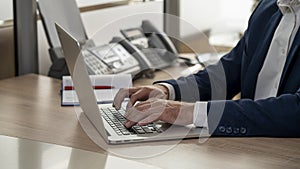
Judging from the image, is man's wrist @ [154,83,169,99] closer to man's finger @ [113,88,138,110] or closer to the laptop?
man's finger @ [113,88,138,110]

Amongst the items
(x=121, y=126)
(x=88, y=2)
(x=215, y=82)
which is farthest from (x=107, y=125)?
(x=88, y=2)

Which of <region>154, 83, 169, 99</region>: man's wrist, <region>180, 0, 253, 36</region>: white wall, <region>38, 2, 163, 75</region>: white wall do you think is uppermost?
<region>38, 2, 163, 75</region>: white wall

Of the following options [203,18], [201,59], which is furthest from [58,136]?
[203,18]

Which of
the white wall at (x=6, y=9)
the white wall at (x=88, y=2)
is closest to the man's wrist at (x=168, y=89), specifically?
the white wall at (x=6, y=9)

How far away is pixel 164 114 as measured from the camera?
5.83 feet

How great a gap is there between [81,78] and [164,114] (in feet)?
0.87

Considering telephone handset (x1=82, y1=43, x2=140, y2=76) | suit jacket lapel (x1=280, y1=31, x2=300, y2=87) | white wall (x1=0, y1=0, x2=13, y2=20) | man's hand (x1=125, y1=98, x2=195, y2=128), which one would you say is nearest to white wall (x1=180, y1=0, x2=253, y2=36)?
telephone handset (x1=82, y1=43, x2=140, y2=76)

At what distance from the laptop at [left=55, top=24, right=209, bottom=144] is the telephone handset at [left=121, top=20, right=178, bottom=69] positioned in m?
0.85

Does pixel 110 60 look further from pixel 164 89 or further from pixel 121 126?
pixel 121 126

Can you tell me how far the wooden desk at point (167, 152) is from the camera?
1.57m

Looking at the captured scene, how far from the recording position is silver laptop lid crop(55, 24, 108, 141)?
161cm

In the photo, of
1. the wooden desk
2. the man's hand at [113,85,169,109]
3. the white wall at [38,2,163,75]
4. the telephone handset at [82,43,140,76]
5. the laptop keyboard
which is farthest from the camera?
the white wall at [38,2,163,75]

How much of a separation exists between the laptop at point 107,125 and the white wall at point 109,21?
2.68ft

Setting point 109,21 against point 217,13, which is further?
point 217,13
